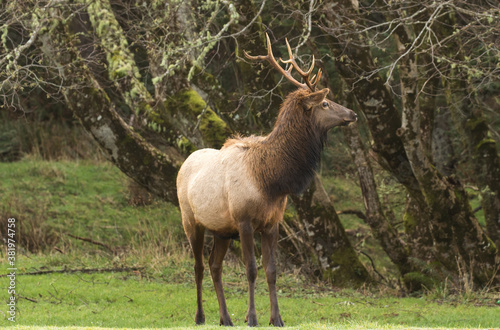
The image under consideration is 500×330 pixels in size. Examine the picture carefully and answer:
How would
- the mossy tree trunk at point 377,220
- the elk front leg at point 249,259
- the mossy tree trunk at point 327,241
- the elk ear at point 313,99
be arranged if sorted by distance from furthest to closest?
the mossy tree trunk at point 377,220
the mossy tree trunk at point 327,241
the elk ear at point 313,99
the elk front leg at point 249,259

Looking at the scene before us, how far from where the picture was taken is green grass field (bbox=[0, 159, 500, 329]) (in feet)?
30.5

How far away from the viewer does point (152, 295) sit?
10.8 metres

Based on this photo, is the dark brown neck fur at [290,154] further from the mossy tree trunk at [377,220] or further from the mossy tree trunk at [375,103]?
the mossy tree trunk at [377,220]

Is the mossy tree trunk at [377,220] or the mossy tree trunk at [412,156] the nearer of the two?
the mossy tree trunk at [412,156]

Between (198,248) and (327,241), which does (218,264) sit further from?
(327,241)

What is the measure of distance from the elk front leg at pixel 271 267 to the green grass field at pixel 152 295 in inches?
11.2

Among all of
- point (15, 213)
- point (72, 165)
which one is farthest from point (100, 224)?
point (72, 165)

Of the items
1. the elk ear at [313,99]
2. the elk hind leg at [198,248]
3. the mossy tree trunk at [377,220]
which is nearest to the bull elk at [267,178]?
the elk ear at [313,99]

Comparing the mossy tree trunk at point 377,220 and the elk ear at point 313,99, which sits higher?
the elk ear at point 313,99

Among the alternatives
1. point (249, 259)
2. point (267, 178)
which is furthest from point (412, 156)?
point (249, 259)

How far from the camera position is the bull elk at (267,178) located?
7.82m

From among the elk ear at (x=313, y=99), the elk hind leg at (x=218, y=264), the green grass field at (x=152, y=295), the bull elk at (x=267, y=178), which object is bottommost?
the green grass field at (x=152, y=295)

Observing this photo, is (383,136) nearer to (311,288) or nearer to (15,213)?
(311,288)

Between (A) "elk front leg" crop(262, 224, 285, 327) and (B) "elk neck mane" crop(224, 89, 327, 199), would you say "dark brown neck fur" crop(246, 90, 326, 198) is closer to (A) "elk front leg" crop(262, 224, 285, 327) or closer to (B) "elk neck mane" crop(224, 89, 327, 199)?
(B) "elk neck mane" crop(224, 89, 327, 199)
